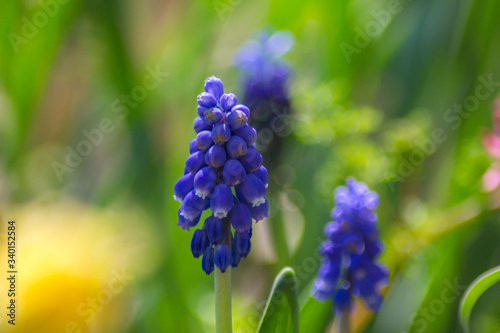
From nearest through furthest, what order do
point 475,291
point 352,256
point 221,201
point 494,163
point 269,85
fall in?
point 221,201 → point 475,291 → point 352,256 → point 494,163 → point 269,85

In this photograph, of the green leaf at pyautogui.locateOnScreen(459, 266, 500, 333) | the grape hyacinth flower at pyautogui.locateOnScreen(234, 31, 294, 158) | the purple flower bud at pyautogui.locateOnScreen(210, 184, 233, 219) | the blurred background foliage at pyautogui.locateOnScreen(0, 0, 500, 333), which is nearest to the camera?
the purple flower bud at pyautogui.locateOnScreen(210, 184, 233, 219)

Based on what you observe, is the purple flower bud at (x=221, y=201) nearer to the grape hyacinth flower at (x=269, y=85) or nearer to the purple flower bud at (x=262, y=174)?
the purple flower bud at (x=262, y=174)

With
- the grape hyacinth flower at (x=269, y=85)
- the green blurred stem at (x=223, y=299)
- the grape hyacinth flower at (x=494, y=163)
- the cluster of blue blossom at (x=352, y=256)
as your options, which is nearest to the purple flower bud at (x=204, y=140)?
the green blurred stem at (x=223, y=299)

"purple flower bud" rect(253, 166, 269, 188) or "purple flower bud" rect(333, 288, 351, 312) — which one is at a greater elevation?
"purple flower bud" rect(253, 166, 269, 188)

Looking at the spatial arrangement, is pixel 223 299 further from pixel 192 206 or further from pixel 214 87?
pixel 214 87

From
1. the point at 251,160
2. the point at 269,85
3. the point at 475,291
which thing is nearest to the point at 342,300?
the point at 475,291

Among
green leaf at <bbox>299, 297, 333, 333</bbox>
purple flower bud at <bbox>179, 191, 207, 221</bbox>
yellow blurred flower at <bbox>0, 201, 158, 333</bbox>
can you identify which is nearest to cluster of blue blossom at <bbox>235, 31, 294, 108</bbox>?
yellow blurred flower at <bbox>0, 201, 158, 333</bbox>

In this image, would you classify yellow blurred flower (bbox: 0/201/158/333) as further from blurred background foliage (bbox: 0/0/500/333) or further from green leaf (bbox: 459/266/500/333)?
green leaf (bbox: 459/266/500/333)

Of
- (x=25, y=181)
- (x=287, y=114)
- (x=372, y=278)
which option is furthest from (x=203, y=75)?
(x=372, y=278)
